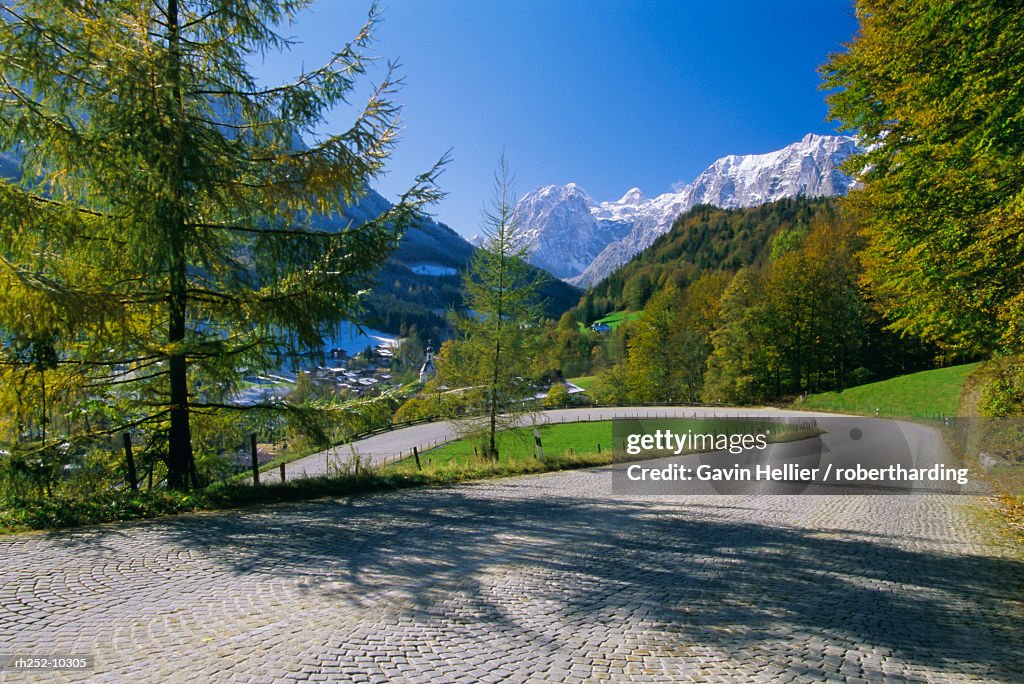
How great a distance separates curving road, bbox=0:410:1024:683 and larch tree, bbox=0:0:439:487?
2.53 meters

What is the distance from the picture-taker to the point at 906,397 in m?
34.2

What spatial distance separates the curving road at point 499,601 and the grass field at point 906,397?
1111 inches

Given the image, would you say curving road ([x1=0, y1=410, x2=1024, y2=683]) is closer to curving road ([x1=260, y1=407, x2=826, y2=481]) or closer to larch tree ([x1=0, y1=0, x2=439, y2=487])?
larch tree ([x1=0, y1=0, x2=439, y2=487])

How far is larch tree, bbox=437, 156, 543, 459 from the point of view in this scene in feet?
61.3

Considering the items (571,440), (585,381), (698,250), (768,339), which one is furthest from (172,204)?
(698,250)

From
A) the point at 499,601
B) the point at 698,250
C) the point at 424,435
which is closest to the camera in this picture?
the point at 499,601

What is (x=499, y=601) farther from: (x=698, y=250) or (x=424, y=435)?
(x=698, y=250)

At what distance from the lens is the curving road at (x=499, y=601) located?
10.3ft

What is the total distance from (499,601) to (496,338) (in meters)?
14.8

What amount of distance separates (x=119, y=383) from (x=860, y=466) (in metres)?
17.2

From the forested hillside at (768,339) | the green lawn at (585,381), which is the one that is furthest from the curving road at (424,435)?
the green lawn at (585,381)

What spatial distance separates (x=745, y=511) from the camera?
9.55 metres

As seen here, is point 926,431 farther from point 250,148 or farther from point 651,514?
point 250,148

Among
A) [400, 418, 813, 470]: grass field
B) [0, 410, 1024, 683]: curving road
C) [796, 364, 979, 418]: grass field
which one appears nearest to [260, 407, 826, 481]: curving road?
[400, 418, 813, 470]: grass field
